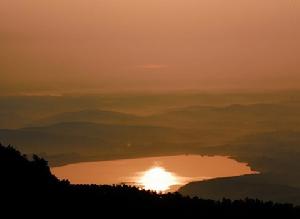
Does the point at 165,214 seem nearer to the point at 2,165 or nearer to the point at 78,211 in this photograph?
the point at 78,211

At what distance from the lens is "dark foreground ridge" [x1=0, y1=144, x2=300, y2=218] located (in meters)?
27.2

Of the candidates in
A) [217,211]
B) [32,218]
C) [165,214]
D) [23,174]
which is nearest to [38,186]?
[23,174]

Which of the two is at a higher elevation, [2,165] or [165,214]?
[2,165]

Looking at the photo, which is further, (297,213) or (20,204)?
(297,213)

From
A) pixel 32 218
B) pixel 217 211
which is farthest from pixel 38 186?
pixel 217 211

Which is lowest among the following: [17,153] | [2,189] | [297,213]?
[297,213]

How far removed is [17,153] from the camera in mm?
34562

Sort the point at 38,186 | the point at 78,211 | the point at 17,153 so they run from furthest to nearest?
the point at 17,153 < the point at 38,186 < the point at 78,211

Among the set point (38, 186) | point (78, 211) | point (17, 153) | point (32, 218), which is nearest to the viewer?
point (32, 218)

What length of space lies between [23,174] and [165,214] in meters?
7.82

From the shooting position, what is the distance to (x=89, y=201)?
29.2 meters

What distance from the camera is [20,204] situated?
1049 inches

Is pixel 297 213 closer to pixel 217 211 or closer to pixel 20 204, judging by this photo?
pixel 217 211

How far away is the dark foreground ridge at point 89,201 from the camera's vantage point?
27.2 meters
